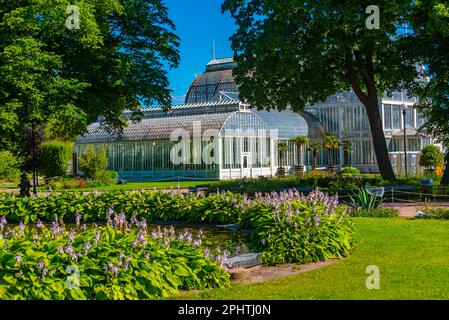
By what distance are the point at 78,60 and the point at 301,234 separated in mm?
12409

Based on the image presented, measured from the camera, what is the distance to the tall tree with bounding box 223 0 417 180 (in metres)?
20.8

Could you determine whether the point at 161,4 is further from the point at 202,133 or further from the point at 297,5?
the point at 202,133

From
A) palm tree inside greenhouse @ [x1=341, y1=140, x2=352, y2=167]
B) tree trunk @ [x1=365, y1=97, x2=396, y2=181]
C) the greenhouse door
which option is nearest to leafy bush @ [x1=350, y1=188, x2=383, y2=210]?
tree trunk @ [x1=365, y1=97, x2=396, y2=181]

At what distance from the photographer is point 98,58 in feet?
65.6

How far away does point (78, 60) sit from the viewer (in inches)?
787

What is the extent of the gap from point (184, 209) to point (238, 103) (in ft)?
101

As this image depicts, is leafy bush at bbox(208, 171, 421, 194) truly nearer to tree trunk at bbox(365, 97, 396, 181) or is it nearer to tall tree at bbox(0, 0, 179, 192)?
tree trunk at bbox(365, 97, 396, 181)

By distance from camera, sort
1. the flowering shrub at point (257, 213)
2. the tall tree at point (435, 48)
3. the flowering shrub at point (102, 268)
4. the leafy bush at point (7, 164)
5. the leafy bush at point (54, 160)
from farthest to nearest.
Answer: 1. the leafy bush at point (54, 160)
2. the leafy bush at point (7, 164)
3. the tall tree at point (435, 48)
4. the flowering shrub at point (257, 213)
5. the flowering shrub at point (102, 268)

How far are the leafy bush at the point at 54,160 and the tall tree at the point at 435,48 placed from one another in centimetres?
2634

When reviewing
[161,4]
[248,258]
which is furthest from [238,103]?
Answer: [248,258]

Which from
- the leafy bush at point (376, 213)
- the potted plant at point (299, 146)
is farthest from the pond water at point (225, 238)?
the potted plant at point (299, 146)

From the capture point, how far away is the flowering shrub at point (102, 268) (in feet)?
22.1

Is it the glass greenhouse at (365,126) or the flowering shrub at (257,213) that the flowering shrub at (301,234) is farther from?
the glass greenhouse at (365,126)

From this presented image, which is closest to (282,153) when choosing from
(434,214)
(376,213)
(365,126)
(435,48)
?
(365,126)
